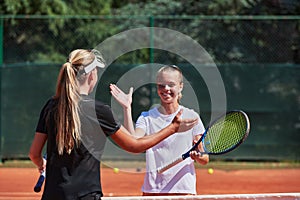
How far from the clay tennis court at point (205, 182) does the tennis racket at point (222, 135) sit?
4.67 m

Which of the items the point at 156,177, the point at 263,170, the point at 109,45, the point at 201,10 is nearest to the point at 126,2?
the point at 201,10

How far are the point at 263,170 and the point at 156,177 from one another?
25.7 feet

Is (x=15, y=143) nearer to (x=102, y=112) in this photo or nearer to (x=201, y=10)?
(x=201, y=10)

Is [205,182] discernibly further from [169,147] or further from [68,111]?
[68,111]

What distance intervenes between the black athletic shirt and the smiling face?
1119 mm

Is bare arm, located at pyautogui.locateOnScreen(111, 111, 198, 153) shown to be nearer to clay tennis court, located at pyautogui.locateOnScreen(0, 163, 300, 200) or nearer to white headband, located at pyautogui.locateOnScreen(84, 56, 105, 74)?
white headband, located at pyautogui.locateOnScreen(84, 56, 105, 74)

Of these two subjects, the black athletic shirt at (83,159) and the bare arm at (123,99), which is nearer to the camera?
the black athletic shirt at (83,159)

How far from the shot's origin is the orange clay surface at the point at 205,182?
934 cm

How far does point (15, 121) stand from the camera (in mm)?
12445

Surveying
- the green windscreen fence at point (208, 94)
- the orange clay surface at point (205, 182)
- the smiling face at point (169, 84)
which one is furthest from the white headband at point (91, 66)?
the green windscreen fence at point (208, 94)

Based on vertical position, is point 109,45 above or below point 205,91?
above

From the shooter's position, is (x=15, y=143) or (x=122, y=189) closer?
(x=122, y=189)

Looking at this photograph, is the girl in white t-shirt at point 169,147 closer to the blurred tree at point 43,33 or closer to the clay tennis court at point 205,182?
the clay tennis court at point 205,182

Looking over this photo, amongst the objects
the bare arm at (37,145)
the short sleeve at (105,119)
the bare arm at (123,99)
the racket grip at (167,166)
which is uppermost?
the bare arm at (123,99)
